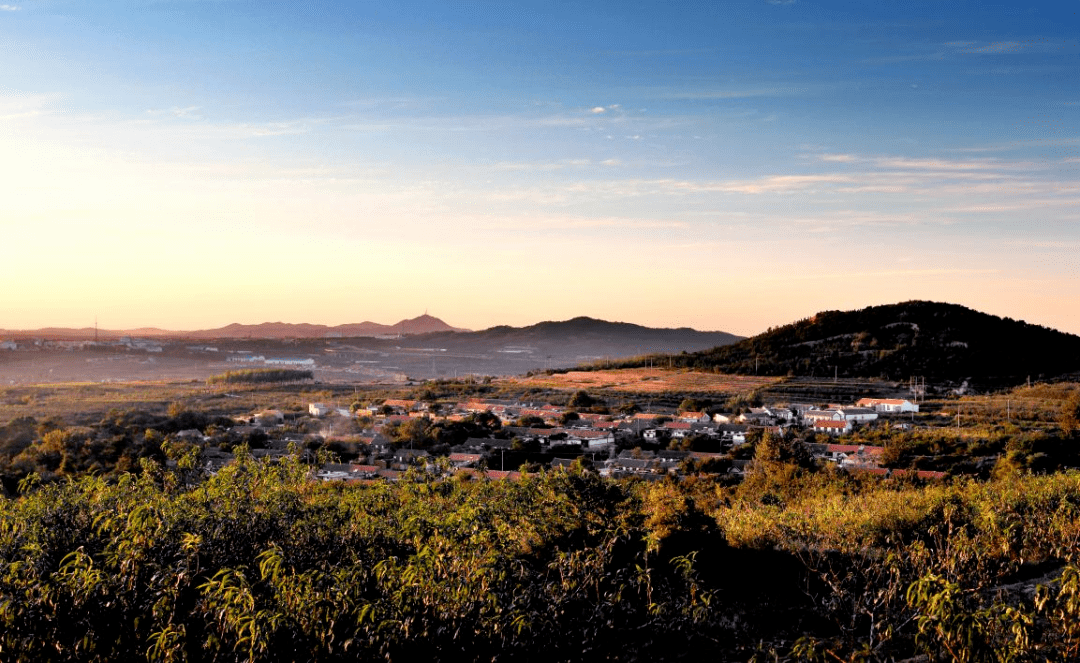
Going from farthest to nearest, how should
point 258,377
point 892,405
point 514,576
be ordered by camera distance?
point 258,377, point 892,405, point 514,576

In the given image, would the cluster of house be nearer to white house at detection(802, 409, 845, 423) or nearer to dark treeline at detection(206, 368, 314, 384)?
white house at detection(802, 409, 845, 423)

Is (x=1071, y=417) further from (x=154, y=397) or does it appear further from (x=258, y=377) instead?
(x=258, y=377)

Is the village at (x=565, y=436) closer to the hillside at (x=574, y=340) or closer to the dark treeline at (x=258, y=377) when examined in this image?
the dark treeline at (x=258, y=377)

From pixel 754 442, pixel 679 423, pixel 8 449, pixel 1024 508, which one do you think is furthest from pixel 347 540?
pixel 679 423

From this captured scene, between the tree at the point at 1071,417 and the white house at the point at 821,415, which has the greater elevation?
the tree at the point at 1071,417

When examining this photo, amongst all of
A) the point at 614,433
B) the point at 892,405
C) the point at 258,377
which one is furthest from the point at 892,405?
the point at 258,377

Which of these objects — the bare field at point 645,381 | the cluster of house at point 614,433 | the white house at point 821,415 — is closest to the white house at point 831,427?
the cluster of house at point 614,433
